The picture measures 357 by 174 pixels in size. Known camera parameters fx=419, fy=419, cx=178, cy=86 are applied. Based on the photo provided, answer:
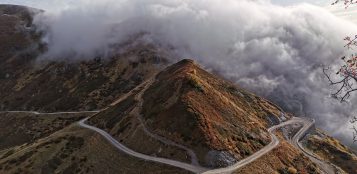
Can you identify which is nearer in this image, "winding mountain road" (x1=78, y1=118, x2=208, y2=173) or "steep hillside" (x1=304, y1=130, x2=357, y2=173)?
"winding mountain road" (x1=78, y1=118, x2=208, y2=173)

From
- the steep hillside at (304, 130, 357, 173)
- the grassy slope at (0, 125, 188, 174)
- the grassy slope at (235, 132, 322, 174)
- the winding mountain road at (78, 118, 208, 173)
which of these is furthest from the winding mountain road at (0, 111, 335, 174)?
the steep hillside at (304, 130, 357, 173)

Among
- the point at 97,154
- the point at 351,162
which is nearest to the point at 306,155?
the point at 351,162

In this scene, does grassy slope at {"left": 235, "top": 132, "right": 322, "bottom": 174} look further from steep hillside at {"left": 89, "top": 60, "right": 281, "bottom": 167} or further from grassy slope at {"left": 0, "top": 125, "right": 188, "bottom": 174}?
grassy slope at {"left": 0, "top": 125, "right": 188, "bottom": 174}

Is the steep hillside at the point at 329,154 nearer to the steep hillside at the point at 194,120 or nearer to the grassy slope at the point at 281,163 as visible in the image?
the steep hillside at the point at 194,120

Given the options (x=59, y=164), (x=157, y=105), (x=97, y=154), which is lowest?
(x=59, y=164)

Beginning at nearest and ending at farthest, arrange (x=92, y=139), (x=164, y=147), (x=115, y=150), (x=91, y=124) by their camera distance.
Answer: (x=164, y=147) → (x=115, y=150) → (x=92, y=139) → (x=91, y=124)

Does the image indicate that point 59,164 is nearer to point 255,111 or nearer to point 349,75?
point 255,111

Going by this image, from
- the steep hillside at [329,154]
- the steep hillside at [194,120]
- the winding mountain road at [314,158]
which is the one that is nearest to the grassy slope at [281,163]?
the steep hillside at [194,120]

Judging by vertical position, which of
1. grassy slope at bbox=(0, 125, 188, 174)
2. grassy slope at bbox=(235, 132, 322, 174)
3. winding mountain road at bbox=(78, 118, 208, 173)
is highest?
grassy slope at bbox=(235, 132, 322, 174)

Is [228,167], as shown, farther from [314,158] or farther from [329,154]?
[329,154]
